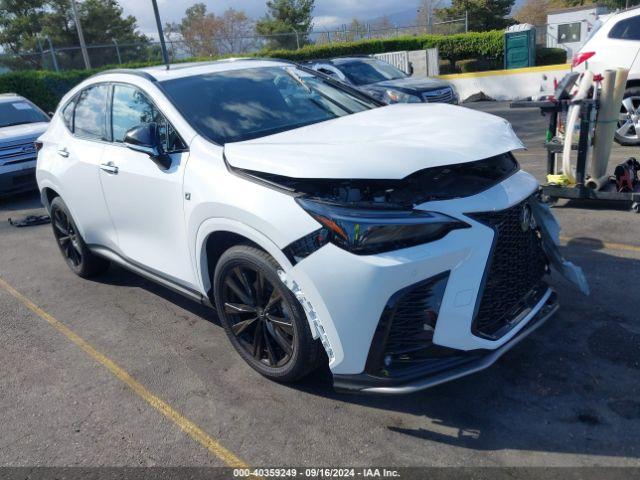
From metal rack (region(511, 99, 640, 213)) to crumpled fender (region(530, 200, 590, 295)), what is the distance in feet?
8.41

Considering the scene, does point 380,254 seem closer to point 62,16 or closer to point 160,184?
point 160,184

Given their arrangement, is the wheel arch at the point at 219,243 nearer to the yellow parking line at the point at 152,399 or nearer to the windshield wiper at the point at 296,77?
the yellow parking line at the point at 152,399

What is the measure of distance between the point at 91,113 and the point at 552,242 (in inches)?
146

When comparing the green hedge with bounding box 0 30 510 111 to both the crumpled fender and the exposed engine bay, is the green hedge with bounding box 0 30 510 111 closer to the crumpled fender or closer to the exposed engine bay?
the crumpled fender

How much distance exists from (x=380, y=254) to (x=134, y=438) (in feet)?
5.56

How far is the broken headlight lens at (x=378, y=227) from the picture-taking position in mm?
2654

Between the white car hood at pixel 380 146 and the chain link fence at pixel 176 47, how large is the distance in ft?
80.0

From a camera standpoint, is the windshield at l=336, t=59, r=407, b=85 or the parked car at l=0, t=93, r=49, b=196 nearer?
the parked car at l=0, t=93, r=49, b=196

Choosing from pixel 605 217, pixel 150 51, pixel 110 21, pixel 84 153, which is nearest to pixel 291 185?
pixel 84 153

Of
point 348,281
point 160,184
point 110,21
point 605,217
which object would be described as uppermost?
point 110,21

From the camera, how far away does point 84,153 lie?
182 inches

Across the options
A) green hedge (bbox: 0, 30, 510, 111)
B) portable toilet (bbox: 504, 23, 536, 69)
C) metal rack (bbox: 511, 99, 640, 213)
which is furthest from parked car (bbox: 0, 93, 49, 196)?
portable toilet (bbox: 504, 23, 536, 69)

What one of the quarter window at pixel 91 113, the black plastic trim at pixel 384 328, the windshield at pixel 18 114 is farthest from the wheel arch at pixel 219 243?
the windshield at pixel 18 114

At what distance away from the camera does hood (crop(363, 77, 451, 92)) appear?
12.2m
